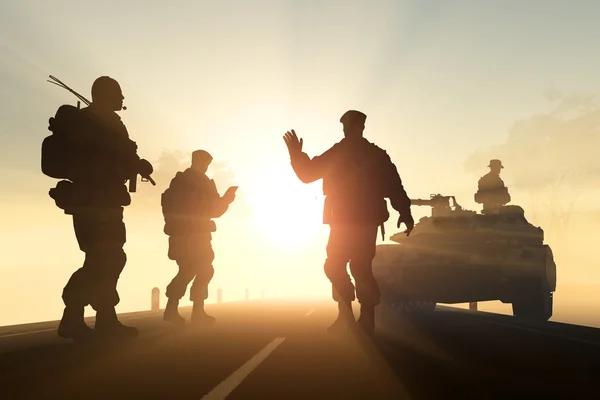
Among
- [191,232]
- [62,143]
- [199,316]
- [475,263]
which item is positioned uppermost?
[62,143]

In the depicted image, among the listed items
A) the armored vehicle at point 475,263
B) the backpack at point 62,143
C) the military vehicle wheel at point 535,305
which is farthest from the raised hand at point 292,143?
the military vehicle wheel at point 535,305

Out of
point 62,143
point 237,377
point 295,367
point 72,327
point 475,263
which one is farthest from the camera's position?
point 475,263

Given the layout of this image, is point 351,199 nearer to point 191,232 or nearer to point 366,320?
point 366,320

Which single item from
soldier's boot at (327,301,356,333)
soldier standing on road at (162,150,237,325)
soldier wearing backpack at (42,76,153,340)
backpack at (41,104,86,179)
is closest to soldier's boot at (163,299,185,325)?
soldier standing on road at (162,150,237,325)

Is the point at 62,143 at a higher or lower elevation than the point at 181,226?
higher

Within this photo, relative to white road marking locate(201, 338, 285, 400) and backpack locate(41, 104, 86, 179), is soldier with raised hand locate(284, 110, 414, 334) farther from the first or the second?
backpack locate(41, 104, 86, 179)

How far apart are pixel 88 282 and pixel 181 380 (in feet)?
9.33

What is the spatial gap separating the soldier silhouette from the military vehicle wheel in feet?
8.13

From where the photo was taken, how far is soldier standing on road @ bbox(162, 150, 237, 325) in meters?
9.17

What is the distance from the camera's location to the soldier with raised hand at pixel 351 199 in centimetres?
725

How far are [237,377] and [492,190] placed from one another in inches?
517

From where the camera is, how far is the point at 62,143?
618 cm

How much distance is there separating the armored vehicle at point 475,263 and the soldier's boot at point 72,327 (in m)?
9.53

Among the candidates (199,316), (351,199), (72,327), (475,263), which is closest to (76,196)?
(72,327)
